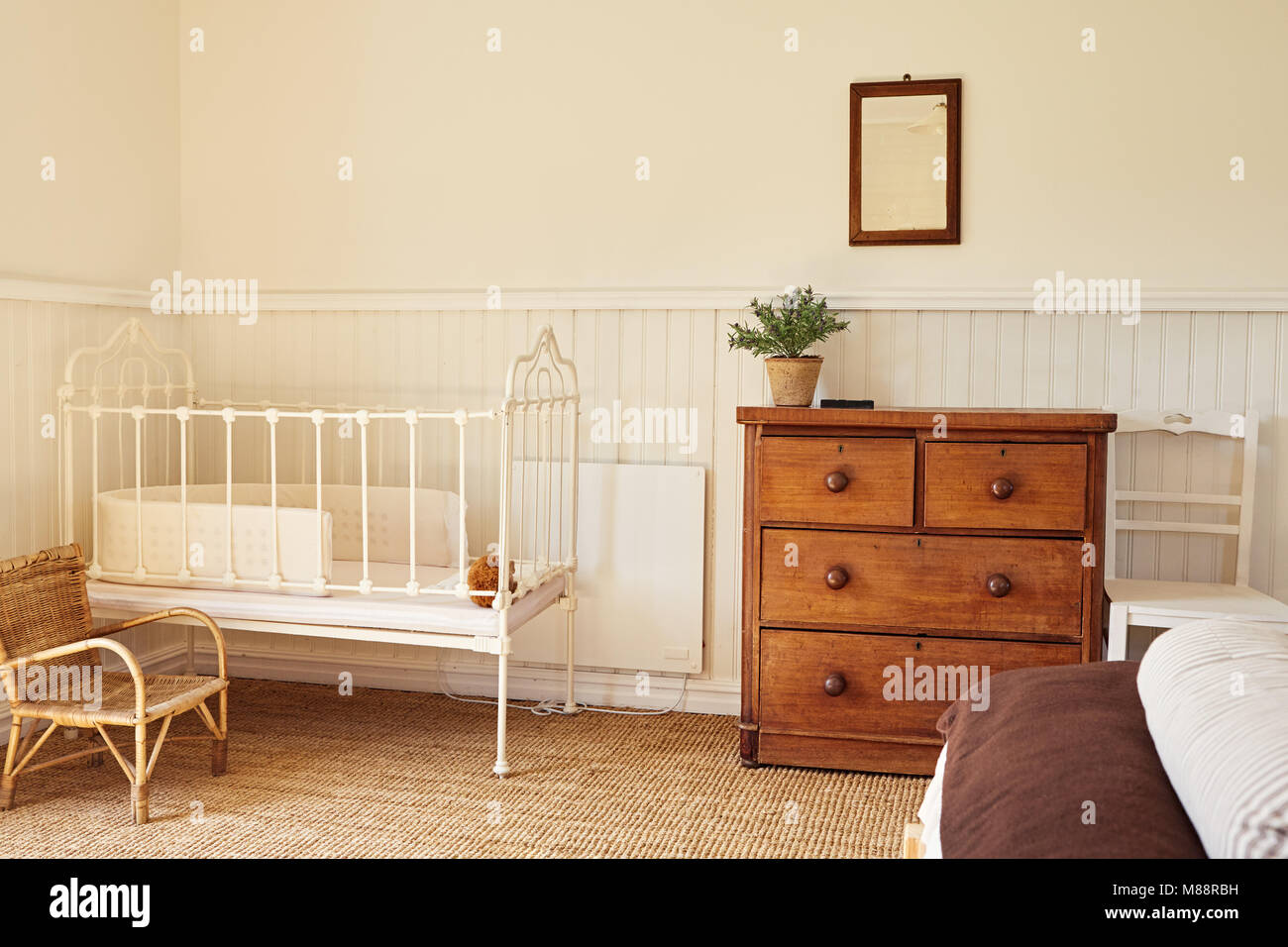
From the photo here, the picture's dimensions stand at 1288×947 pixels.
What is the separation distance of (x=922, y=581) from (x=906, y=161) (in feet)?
4.16

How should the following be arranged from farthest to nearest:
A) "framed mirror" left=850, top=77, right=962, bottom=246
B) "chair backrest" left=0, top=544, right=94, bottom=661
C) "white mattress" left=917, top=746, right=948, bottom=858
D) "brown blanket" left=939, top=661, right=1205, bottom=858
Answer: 1. "framed mirror" left=850, top=77, right=962, bottom=246
2. "chair backrest" left=0, top=544, right=94, bottom=661
3. "white mattress" left=917, top=746, right=948, bottom=858
4. "brown blanket" left=939, top=661, right=1205, bottom=858

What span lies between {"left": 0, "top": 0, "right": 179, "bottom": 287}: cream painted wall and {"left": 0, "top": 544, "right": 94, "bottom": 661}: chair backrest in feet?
2.88

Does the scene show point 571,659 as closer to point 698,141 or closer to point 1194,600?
point 698,141

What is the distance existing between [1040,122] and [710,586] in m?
1.67

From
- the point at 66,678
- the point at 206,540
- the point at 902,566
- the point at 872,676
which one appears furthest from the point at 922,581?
the point at 66,678

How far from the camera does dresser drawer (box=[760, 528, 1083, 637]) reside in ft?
8.94

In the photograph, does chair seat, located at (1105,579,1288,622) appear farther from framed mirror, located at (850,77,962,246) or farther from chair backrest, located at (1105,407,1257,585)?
framed mirror, located at (850,77,962,246)

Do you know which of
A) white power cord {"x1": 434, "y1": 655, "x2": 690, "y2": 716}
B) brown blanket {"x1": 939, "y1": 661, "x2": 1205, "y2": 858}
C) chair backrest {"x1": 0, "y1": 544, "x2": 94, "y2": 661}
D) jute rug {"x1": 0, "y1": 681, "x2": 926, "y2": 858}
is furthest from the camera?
white power cord {"x1": 434, "y1": 655, "x2": 690, "y2": 716}

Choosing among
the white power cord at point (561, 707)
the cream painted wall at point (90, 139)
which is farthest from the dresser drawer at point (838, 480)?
A: the cream painted wall at point (90, 139)

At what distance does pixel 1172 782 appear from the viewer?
1.00m

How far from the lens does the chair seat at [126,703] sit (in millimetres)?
2486

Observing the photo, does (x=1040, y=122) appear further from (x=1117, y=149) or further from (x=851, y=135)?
(x=851, y=135)

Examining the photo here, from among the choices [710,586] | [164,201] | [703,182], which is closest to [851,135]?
[703,182]

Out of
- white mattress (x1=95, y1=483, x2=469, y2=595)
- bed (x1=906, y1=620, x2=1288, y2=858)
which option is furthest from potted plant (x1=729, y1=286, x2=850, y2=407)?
bed (x1=906, y1=620, x2=1288, y2=858)
